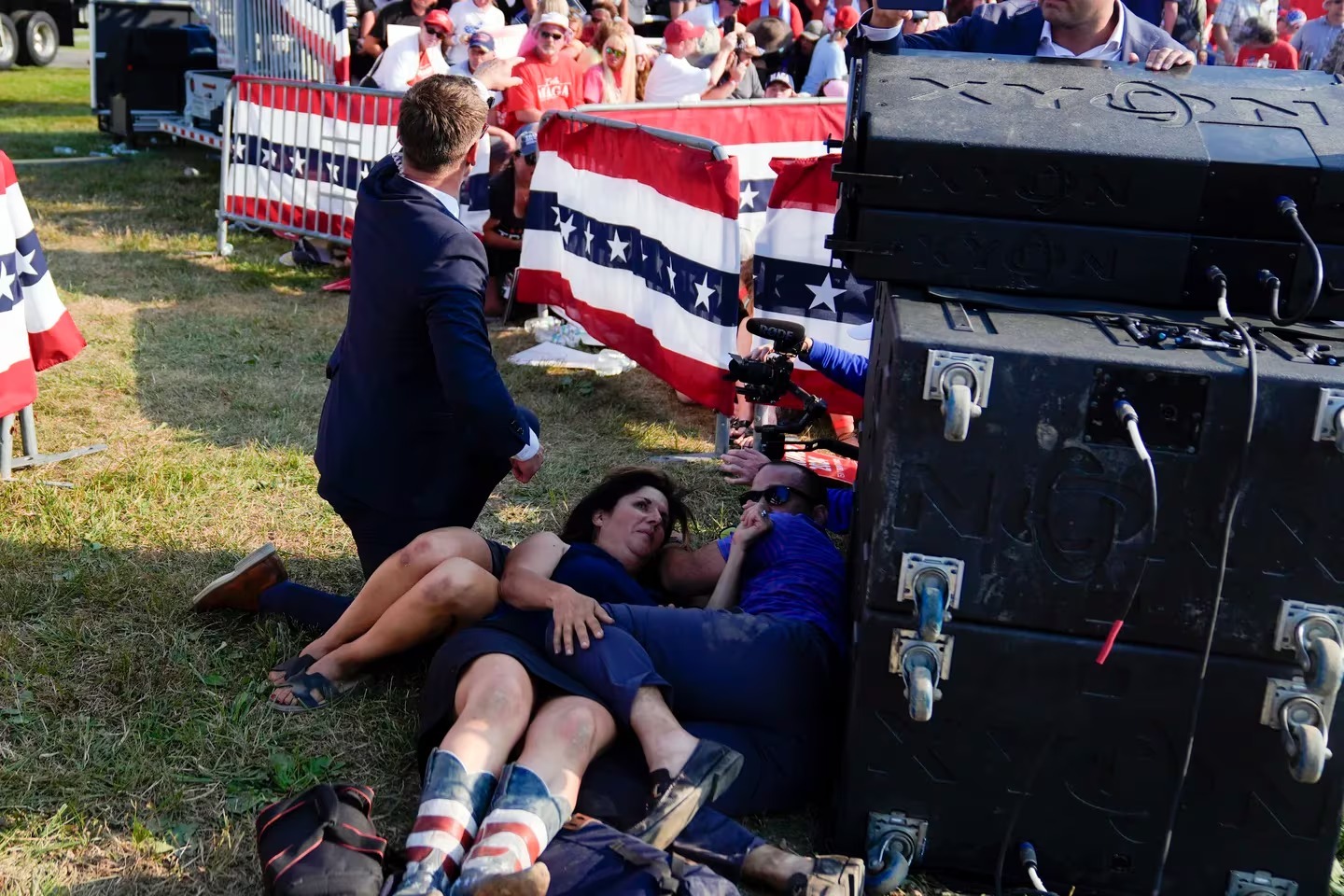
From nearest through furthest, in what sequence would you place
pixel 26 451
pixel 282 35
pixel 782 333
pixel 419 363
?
pixel 419 363 → pixel 782 333 → pixel 26 451 → pixel 282 35

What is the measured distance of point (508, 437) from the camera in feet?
12.5

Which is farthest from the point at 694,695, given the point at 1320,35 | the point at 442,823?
the point at 1320,35

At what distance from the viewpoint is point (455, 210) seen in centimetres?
389

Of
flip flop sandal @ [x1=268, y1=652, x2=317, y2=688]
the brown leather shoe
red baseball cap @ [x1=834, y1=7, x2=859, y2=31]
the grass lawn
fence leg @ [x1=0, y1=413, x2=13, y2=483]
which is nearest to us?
the grass lawn

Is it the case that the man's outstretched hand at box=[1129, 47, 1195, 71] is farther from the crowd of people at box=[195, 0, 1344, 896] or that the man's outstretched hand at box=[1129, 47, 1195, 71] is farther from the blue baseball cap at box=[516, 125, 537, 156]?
the blue baseball cap at box=[516, 125, 537, 156]

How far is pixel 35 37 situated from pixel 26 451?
21.5 metres

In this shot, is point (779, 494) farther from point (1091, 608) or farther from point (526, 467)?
point (1091, 608)

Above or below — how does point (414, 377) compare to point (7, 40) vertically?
below

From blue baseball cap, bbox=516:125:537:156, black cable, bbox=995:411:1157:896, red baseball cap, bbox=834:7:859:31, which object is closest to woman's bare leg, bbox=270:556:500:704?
black cable, bbox=995:411:1157:896

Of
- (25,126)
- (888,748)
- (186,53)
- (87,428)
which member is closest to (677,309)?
(87,428)

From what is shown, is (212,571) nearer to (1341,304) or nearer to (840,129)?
(1341,304)

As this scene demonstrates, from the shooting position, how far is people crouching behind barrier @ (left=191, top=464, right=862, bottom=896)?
3.15 meters

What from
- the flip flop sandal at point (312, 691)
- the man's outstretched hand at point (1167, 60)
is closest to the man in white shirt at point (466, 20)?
the flip flop sandal at point (312, 691)

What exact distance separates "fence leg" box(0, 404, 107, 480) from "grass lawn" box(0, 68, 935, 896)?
11 cm
